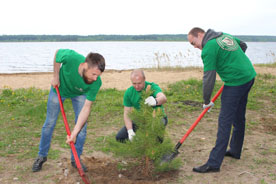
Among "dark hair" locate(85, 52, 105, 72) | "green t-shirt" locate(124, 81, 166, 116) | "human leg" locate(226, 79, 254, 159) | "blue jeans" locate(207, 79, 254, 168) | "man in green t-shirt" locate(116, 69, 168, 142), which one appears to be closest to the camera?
"dark hair" locate(85, 52, 105, 72)

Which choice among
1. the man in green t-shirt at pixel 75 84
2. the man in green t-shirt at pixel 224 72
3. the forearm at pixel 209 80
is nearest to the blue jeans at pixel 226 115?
the man in green t-shirt at pixel 224 72

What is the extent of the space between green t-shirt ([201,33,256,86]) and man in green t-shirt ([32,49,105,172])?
51.1 inches

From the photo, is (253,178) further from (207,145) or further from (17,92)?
(17,92)

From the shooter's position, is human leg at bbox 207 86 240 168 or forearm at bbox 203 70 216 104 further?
human leg at bbox 207 86 240 168

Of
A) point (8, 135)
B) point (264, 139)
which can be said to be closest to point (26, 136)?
point (8, 135)

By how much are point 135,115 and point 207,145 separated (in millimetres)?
1854

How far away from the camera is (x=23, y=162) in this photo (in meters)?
4.05

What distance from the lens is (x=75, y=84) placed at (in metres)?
3.39

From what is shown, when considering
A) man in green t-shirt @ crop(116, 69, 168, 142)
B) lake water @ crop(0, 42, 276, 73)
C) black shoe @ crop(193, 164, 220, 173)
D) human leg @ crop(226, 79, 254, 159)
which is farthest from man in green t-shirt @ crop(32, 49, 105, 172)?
lake water @ crop(0, 42, 276, 73)

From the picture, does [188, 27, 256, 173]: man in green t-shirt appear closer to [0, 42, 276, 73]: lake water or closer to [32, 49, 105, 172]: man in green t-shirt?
[32, 49, 105, 172]: man in green t-shirt

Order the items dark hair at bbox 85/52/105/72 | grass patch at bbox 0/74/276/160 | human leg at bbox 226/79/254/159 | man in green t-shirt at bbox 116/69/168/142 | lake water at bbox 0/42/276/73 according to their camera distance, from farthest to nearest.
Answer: lake water at bbox 0/42/276/73 < grass patch at bbox 0/74/276/160 < human leg at bbox 226/79/254/159 < man in green t-shirt at bbox 116/69/168/142 < dark hair at bbox 85/52/105/72

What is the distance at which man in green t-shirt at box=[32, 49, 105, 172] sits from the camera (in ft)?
9.87

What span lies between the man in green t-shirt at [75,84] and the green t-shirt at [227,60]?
4.26 feet
